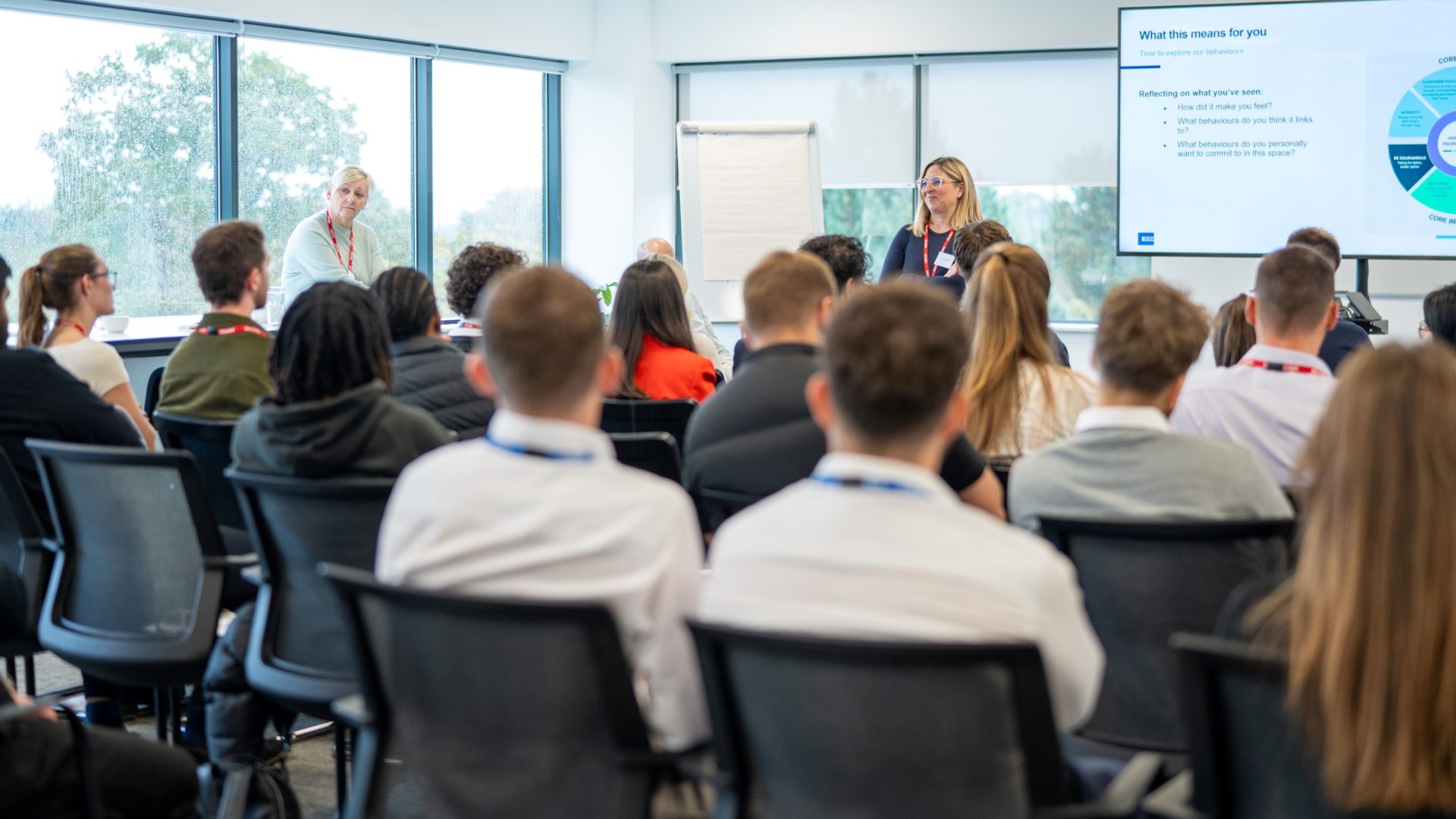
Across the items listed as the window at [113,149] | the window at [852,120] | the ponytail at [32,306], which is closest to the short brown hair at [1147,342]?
the ponytail at [32,306]

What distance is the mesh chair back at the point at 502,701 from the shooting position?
1.51 meters

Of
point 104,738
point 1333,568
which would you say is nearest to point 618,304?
point 104,738

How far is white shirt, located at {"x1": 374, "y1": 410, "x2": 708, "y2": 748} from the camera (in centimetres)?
162

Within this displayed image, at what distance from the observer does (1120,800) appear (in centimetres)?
151

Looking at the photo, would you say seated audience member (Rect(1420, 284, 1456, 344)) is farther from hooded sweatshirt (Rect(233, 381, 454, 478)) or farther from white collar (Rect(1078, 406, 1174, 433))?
hooded sweatshirt (Rect(233, 381, 454, 478))

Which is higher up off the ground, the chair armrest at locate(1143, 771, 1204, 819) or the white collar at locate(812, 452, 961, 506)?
the white collar at locate(812, 452, 961, 506)

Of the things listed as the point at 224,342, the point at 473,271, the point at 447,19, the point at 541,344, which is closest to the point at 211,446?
the point at 224,342

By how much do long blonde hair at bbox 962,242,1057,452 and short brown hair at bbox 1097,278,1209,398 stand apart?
65 cm

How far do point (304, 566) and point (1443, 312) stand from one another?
333 cm

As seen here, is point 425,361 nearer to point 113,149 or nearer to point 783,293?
point 783,293

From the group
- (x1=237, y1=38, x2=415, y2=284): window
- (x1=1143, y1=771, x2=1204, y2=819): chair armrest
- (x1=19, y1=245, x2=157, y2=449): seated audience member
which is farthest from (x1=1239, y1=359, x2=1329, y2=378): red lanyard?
(x1=237, y1=38, x2=415, y2=284): window

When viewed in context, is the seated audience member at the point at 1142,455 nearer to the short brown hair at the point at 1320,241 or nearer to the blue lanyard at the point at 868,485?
the blue lanyard at the point at 868,485

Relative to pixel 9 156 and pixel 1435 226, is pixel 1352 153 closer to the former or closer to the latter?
pixel 1435 226

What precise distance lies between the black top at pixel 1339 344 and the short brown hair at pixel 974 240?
1.06 metres
